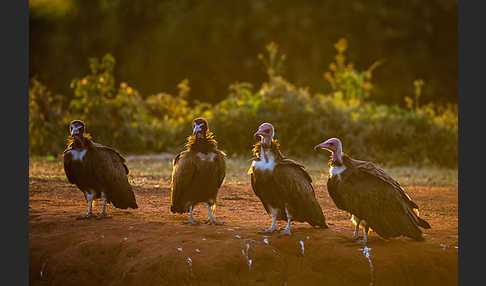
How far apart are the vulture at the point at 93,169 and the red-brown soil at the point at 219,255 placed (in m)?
0.29

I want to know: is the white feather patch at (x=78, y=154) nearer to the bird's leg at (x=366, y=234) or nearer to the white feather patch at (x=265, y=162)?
the white feather patch at (x=265, y=162)

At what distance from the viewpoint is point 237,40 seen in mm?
21297

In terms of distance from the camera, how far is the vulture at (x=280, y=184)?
5.13 meters

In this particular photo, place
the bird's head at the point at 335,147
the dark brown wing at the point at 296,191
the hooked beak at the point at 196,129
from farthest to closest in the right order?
the hooked beak at the point at 196,129
the dark brown wing at the point at 296,191
the bird's head at the point at 335,147

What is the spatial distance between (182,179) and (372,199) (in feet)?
5.92

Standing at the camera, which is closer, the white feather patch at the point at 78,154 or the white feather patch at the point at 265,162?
the white feather patch at the point at 265,162

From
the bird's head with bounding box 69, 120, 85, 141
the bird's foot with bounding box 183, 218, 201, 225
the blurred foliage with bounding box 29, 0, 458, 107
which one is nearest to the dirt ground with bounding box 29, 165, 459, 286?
the bird's foot with bounding box 183, 218, 201, 225

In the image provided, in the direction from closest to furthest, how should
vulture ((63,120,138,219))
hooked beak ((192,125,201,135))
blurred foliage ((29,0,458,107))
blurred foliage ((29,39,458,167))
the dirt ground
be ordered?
1. the dirt ground
2. hooked beak ((192,125,201,135))
3. vulture ((63,120,138,219))
4. blurred foliage ((29,39,458,167))
5. blurred foliage ((29,0,458,107))

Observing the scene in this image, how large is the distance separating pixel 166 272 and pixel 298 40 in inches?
668

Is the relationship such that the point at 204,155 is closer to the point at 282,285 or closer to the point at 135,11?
the point at 282,285

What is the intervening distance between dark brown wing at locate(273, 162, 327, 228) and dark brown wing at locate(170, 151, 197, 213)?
35.2 inches

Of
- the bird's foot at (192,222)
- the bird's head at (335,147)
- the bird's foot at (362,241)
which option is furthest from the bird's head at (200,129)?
the bird's foot at (362,241)

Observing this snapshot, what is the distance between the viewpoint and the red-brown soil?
462 centimetres

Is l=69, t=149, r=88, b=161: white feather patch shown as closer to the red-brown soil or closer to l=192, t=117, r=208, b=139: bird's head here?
the red-brown soil
